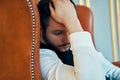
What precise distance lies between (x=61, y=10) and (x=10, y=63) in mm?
260

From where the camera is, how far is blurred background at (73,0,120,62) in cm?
213

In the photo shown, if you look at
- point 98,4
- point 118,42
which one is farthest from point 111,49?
point 98,4

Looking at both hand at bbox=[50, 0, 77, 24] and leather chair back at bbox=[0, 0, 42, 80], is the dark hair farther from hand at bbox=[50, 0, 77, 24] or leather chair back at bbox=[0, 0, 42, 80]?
leather chair back at bbox=[0, 0, 42, 80]

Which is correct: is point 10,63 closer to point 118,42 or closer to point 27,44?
point 27,44

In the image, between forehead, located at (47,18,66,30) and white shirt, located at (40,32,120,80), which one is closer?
white shirt, located at (40,32,120,80)

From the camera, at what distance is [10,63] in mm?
713

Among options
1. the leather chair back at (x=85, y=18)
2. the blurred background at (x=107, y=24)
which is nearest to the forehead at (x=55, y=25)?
the leather chair back at (x=85, y=18)

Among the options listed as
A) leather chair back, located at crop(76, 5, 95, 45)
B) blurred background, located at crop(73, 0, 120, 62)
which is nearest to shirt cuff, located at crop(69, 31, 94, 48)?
leather chair back, located at crop(76, 5, 95, 45)

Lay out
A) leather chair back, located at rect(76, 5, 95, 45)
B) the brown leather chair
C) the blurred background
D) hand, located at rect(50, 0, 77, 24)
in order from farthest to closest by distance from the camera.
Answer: the blurred background < leather chair back, located at rect(76, 5, 95, 45) < hand, located at rect(50, 0, 77, 24) < the brown leather chair

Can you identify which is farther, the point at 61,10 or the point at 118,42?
the point at 118,42

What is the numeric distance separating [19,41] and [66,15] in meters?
0.19

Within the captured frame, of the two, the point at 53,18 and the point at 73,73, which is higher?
the point at 53,18

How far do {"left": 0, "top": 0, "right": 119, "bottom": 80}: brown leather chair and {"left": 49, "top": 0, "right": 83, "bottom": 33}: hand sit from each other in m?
0.12

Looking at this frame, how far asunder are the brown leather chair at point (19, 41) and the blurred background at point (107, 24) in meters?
1.46
